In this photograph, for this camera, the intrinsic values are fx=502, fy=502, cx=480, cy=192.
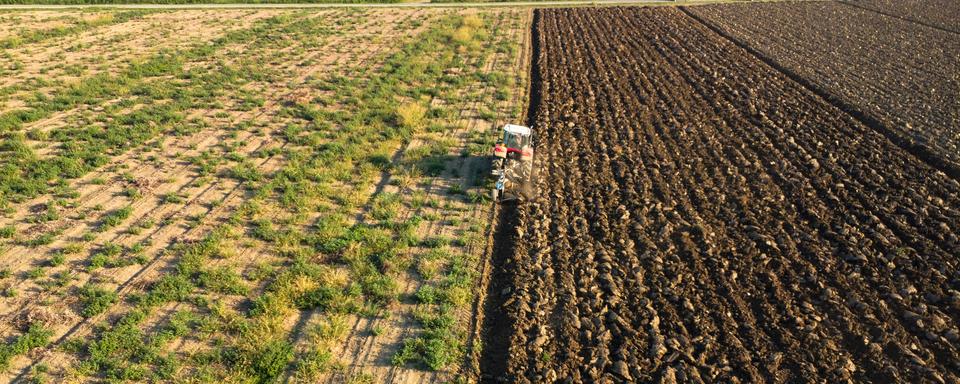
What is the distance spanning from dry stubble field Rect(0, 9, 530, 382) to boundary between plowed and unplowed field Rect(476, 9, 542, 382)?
1.19 feet

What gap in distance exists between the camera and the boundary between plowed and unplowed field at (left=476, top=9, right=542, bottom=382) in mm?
10852

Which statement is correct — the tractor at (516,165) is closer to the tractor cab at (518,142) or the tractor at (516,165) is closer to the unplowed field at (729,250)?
the tractor cab at (518,142)

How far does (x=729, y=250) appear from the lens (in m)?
14.1

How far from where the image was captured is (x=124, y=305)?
11.9 metres

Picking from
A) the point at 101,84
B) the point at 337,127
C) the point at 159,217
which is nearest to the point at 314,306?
the point at 159,217

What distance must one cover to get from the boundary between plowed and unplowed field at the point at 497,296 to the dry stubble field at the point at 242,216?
362 millimetres

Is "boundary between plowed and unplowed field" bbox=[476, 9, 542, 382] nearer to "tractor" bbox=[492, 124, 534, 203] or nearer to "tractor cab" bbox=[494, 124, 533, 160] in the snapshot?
"tractor" bbox=[492, 124, 534, 203]

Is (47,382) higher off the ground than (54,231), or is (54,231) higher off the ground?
(54,231)

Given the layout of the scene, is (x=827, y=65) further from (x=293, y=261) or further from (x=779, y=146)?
(x=293, y=261)

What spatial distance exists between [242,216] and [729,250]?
47.3ft

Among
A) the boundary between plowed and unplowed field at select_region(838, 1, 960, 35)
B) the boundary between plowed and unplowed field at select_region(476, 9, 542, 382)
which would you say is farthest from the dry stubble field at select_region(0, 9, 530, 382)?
the boundary between plowed and unplowed field at select_region(838, 1, 960, 35)

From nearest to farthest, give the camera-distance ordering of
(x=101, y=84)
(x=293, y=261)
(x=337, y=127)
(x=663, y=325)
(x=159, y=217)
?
(x=663, y=325), (x=293, y=261), (x=159, y=217), (x=337, y=127), (x=101, y=84)

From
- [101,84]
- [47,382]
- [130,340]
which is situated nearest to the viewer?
[47,382]

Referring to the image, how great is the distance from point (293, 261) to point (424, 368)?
17.2ft
